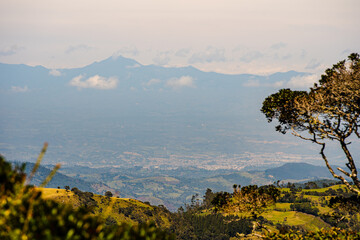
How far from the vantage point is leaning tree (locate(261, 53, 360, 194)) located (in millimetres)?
29578

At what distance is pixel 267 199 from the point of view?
32844mm

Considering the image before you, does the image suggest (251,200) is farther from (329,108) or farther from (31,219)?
(31,219)

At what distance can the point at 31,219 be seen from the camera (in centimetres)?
1520

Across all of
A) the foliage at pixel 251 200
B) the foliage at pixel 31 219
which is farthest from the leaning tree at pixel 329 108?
the foliage at pixel 31 219

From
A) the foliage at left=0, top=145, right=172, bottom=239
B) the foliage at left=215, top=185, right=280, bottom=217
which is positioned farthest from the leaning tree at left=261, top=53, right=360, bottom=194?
the foliage at left=0, top=145, right=172, bottom=239

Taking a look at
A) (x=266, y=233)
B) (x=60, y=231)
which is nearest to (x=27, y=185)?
(x=60, y=231)

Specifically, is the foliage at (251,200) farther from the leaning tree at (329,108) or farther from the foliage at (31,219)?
the foliage at (31,219)

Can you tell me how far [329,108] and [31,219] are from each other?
23978 millimetres

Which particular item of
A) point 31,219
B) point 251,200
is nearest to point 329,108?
point 251,200

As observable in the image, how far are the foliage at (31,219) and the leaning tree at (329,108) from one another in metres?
18.3

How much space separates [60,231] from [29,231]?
1595 mm

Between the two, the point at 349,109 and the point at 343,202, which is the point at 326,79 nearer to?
the point at 349,109

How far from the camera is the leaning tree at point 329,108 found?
97.0ft

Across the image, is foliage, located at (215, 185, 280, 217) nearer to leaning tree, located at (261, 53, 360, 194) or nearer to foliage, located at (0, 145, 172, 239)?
leaning tree, located at (261, 53, 360, 194)
